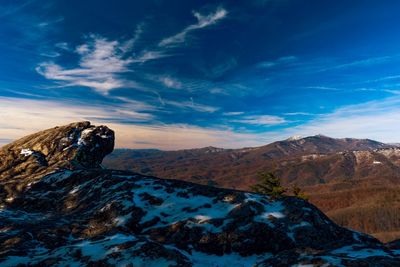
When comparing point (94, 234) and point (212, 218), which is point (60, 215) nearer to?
point (94, 234)

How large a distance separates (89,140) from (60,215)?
235 feet

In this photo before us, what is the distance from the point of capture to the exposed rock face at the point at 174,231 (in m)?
23.8

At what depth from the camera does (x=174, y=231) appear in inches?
1177

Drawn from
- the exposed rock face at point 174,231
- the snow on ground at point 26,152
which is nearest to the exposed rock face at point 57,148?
the snow on ground at point 26,152

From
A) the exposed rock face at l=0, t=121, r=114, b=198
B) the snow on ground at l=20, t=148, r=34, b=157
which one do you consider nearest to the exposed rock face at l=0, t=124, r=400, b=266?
the exposed rock face at l=0, t=121, r=114, b=198

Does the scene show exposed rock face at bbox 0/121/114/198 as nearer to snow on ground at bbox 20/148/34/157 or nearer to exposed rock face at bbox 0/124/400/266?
snow on ground at bbox 20/148/34/157

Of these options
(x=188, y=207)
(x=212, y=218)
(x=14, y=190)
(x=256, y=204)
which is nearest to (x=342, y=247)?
(x=256, y=204)

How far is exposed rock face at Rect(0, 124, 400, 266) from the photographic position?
23.8 m

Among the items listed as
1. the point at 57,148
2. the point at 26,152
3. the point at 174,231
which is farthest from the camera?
the point at 57,148

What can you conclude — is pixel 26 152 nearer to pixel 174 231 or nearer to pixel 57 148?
pixel 57 148

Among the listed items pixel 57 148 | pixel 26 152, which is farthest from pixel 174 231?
pixel 26 152

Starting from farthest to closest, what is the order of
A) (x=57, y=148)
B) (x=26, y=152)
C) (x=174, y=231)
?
(x=57, y=148)
(x=26, y=152)
(x=174, y=231)

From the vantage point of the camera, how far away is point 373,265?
64.3ft

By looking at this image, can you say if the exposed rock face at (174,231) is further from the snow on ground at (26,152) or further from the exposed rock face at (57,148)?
the snow on ground at (26,152)
